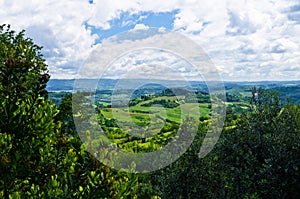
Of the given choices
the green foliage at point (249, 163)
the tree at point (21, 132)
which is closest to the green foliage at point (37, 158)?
the tree at point (21, 132)

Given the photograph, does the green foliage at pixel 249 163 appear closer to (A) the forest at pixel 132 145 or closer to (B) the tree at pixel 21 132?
(A) the forest at pixel 132 145

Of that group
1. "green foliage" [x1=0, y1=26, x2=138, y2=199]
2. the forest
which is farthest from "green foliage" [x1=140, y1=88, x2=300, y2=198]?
"green foliage" [x1=0, y1=26, x2=138, y2=199]

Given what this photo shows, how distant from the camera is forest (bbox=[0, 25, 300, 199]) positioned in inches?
197

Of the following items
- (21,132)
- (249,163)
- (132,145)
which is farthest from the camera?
(249,163)

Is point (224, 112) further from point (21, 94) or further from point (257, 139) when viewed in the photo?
point (21, 94)

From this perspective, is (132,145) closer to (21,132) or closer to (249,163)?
(21,132)

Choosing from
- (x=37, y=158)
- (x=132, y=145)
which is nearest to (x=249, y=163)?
(x=132, y=145)

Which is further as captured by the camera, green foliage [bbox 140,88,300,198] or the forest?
green foliage [bbox 140,88,300,198]

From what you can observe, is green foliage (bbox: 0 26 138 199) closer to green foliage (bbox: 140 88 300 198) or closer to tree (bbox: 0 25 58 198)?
tree (bbox: 0 25 58 198)

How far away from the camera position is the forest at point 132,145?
197 inches

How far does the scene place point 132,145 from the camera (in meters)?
9.19

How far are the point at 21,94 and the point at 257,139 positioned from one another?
11.0 meters

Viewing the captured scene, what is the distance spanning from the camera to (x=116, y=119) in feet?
41.7

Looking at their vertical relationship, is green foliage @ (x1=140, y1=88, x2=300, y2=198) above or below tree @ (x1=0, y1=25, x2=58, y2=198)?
below
